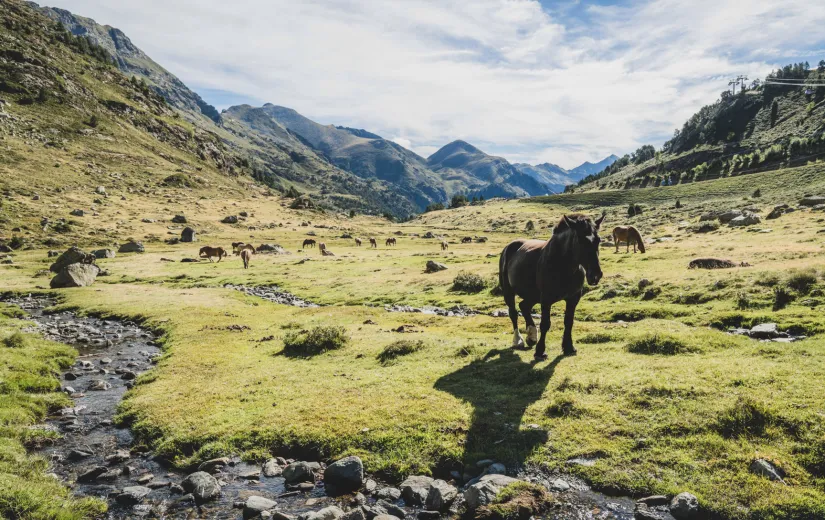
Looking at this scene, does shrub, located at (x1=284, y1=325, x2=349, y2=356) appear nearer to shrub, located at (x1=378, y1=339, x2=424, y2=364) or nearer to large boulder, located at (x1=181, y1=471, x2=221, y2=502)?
shrub, located at (x1=378, y1=339, x2=424, y2=364)

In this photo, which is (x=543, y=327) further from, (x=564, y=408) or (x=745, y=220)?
(x=745, y=220)

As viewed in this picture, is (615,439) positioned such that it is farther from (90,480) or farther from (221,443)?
(90,480)

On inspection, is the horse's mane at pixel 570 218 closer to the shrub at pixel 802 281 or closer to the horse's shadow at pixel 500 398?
the horse's shadow at pixel 500 398

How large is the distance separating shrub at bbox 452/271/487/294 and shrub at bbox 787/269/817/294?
19343 mm

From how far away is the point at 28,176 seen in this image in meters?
113

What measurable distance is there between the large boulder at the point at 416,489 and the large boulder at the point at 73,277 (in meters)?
50.9

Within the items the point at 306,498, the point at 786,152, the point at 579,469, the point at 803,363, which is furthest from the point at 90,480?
the point at 786,152

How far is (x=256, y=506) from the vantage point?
8.42 m

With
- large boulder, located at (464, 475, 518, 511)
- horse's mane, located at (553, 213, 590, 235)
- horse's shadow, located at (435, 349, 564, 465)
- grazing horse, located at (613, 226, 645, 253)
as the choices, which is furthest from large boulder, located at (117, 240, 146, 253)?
large boulder, located at (464, 475, 518, 511)

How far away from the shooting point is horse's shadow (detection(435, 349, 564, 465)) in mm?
9453

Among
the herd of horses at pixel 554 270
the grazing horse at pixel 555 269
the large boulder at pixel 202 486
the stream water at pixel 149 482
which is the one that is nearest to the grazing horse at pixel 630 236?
the herd of horses at pixel 554 270

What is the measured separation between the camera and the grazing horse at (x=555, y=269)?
40.4 feet

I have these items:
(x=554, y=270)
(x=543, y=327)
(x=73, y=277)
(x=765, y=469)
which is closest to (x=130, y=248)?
(x=73, y=277)

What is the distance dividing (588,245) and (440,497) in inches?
307
